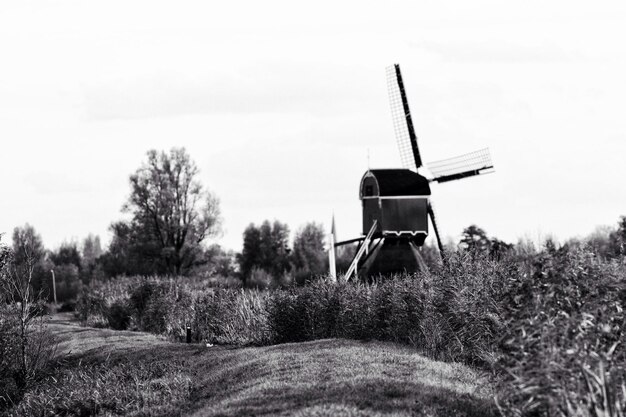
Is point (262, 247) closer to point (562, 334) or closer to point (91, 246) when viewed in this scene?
point (91, 246)

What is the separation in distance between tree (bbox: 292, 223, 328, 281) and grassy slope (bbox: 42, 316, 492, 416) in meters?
53.8

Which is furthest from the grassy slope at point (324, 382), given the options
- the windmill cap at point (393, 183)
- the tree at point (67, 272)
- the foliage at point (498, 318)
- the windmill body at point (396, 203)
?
the tree at point (67, 272)

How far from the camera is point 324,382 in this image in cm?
1842

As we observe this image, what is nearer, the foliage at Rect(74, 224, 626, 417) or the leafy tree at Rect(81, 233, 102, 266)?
the foliage at Rect(74, 224, 626, 417)

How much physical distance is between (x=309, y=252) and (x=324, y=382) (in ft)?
280

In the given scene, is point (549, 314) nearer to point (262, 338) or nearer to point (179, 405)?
point (179, 405)

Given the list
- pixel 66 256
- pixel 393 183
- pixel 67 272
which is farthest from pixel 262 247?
pixel 393 183

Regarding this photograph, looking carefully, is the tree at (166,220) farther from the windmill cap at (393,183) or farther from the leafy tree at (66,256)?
the leafy tree at (66,256)

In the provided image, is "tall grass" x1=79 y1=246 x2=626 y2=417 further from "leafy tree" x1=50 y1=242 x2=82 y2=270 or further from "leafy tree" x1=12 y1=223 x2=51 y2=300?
"leafy tree" x1=50 y1=242 x2=82 y2=270

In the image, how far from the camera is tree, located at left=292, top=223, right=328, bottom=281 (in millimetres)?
89613

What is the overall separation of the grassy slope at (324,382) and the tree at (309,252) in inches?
2120

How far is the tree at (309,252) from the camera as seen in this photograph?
89.6 meters

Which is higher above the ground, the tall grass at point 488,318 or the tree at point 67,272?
the tree at point 67,272

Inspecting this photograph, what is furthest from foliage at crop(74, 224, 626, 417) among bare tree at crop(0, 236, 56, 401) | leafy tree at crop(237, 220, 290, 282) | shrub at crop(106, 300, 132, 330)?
leafy tree at crop(237, 220, 290, 282)
